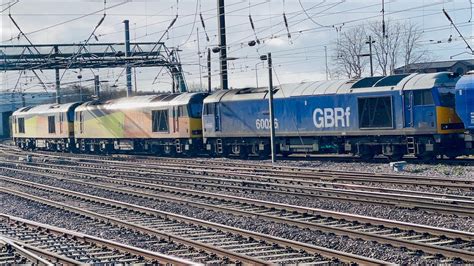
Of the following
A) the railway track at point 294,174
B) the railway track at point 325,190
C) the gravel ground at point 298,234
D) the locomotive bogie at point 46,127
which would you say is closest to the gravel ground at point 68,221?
the gravel ground at point 298,234

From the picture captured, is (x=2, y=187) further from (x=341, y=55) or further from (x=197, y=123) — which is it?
(x=341, y=55)

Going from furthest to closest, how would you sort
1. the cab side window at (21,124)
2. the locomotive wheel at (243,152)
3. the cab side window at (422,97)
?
the cab side window at (21,124)
the locomotive wheel at (243,152)
the cab side window at (422,97)

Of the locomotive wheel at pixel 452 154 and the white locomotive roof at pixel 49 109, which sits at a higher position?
the white locomotive roof at pixel 49 109

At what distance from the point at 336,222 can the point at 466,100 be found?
1218cm

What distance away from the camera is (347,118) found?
29.5 meters

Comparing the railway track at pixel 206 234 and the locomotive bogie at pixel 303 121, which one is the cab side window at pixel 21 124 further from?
the railway track at pixel 206 234

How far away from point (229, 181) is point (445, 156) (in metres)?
10.4

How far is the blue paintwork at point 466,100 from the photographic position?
25266 mm

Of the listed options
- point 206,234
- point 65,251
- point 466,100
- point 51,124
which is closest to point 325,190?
point 206,234

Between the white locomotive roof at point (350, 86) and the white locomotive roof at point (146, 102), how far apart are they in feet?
7.87

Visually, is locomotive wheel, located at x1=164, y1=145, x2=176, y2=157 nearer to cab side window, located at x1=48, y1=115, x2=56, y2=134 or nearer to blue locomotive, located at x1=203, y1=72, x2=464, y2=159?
blue locomotive, located at x1=203, y1=72, x2=464, y2=159

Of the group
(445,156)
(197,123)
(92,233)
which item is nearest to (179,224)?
(92,233)

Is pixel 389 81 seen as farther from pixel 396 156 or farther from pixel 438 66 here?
pixel 438 66

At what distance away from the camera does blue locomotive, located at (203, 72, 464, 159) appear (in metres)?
26.6
